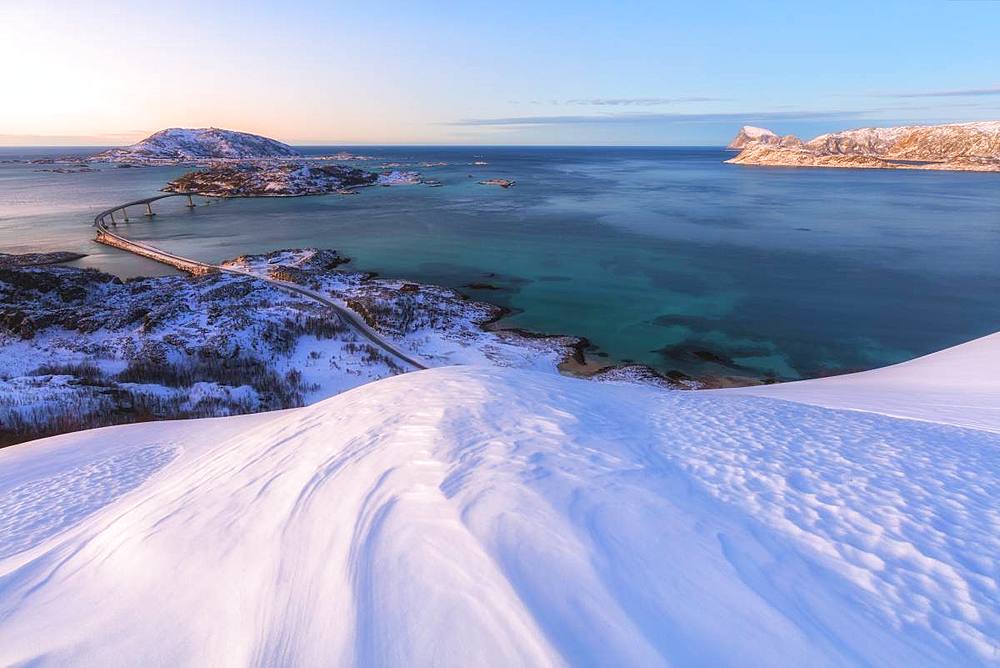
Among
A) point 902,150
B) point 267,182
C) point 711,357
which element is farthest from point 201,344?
point 902,150

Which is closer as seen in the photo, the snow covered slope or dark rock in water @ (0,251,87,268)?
the snow covered slope

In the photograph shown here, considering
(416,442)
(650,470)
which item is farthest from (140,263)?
(650,470)

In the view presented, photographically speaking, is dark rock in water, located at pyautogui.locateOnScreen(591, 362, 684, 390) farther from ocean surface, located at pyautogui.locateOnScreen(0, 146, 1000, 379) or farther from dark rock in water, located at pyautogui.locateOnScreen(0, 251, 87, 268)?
dark rock in water, located at pyautogui.locateOnScreen(0, 251, 87, 268)

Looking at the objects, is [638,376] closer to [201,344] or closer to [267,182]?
[201,344]

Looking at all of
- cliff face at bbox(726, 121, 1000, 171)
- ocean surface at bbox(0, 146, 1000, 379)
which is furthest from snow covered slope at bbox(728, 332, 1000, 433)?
cliff face at bbox(726, 121, 1000, 171)

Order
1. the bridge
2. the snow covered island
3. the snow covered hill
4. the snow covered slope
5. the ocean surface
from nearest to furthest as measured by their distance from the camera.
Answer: the snow covered hill < the snow covered slope < the snow covered island < the bridge < the ocean surface

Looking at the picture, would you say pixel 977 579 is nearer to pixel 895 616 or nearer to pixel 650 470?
pixel 895 616
